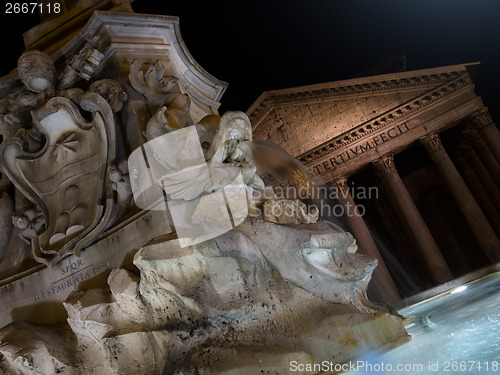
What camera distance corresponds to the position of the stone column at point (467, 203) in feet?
56.3

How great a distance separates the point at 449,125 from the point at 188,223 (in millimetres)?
19338

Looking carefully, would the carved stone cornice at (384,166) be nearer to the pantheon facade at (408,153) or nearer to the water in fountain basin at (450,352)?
the pantheon facade at (408,153)

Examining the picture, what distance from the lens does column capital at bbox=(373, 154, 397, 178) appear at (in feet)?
62.4

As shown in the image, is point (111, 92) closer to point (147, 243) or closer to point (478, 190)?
point (147, 243)

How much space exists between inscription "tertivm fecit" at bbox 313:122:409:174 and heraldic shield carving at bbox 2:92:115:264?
17429 mm

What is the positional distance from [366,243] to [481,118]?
304 inches

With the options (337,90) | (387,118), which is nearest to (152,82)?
(387,118)

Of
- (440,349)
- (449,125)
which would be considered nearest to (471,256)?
(449,125)

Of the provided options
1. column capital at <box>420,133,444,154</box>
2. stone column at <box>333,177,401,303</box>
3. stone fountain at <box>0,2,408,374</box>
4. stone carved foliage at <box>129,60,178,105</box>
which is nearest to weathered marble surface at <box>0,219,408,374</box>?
stone fountain at <box>0,2,408,374</box>

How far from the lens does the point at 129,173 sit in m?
2.95

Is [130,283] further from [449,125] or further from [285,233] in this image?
[449,125]

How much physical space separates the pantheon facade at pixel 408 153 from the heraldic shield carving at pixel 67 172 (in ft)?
49.4

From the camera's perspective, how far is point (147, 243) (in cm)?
223

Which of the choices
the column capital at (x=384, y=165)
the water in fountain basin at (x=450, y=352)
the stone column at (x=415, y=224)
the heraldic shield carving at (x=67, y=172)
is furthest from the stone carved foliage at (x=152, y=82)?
the column capital at (x=384, y=165)
